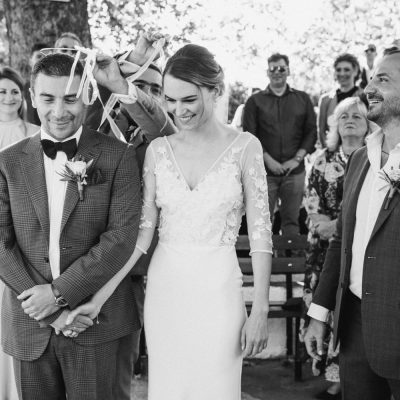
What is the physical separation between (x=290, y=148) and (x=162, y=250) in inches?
179

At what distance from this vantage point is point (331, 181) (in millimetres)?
5500

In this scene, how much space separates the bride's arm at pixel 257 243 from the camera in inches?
131

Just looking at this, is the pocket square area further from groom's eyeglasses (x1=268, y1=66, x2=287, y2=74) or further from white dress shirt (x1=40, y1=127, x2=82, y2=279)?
groom's eyeglasses (x1=268, y1=66, x2=287, y2=74)

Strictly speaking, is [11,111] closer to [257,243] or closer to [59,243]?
[59,243]

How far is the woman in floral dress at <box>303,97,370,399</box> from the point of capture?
548cm

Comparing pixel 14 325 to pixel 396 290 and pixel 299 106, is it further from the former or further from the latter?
pixel 299 106

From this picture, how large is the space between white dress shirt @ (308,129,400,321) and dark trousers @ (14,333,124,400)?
1.27 meters

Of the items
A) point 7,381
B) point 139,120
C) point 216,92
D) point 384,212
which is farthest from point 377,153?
point 7,381

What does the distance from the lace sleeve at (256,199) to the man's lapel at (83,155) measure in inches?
28.5

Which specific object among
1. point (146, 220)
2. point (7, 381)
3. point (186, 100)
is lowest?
point (7, 381)

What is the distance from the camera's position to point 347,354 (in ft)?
10.9

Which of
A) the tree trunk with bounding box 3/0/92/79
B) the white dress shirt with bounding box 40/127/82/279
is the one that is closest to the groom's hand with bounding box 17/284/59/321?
the white dress shirt with bounding box 40/127/82/279

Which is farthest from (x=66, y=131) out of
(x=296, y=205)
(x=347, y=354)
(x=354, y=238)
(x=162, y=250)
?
(x=296, y=205)

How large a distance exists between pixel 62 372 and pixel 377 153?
1804 mm
